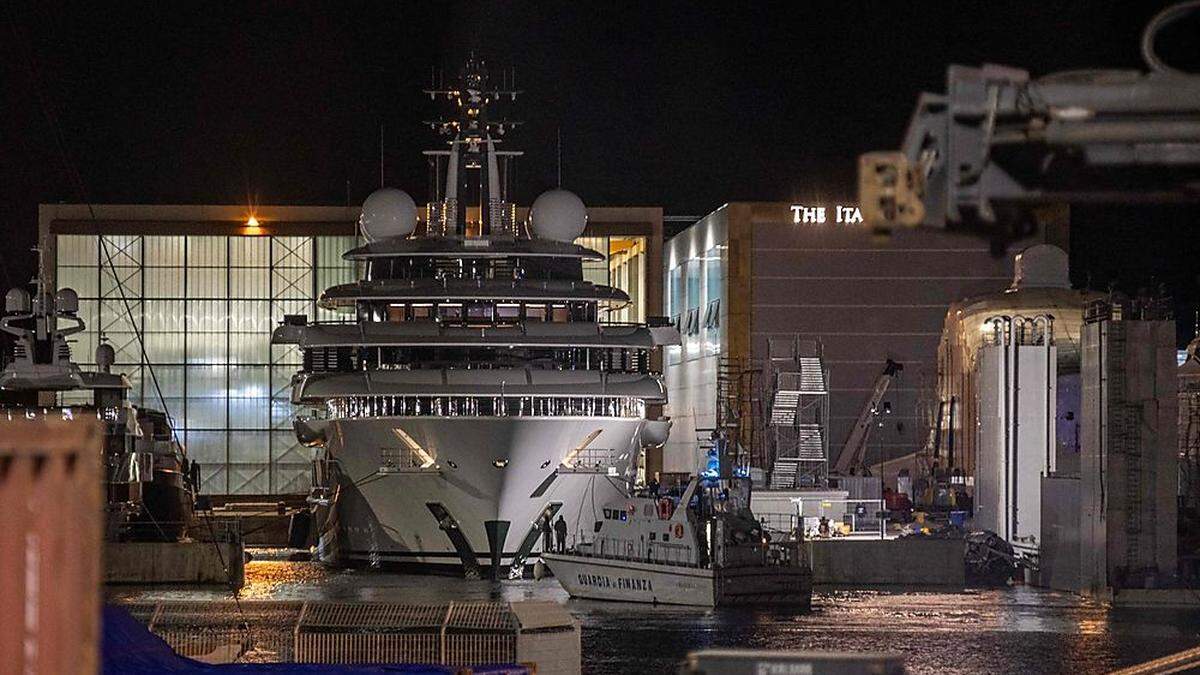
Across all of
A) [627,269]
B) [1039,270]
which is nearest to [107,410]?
[627,269]

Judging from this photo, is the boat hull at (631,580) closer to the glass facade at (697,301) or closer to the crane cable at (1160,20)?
the glass facade at (697,301)

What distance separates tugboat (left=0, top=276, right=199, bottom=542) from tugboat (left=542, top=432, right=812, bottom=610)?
51.7 feet

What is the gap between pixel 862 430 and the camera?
3359 inches

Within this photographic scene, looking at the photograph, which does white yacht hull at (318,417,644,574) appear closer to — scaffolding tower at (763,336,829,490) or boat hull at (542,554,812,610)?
scaffolding tower at (763,336,829,490)

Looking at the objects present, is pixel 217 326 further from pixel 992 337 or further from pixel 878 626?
pixel 878 626

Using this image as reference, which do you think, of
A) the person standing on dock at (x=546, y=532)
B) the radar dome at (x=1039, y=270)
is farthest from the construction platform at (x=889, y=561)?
the radar dome at (x=1039, y=270)

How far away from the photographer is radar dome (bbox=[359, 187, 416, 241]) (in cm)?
7231

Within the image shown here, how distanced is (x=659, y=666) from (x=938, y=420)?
37444 millimetres

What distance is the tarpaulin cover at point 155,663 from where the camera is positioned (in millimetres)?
27078

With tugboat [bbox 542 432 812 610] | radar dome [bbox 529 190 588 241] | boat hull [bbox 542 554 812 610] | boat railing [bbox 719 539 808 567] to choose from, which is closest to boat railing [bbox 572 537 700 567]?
tugboat [bbox 542 432 812 610]

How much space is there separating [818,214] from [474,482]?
2623 centimetres

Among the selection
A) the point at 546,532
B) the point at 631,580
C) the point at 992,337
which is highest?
the point at 992,337

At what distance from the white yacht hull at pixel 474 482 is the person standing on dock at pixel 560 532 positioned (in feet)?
1.80

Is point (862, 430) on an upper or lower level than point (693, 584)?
upper
